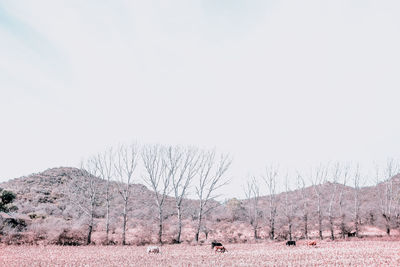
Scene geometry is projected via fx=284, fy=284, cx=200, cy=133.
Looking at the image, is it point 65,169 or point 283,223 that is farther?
point 65,169

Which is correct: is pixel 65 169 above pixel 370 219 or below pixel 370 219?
above

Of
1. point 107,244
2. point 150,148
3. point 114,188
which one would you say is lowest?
point 107,244

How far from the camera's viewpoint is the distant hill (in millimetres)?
30614

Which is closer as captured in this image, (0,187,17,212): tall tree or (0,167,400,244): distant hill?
(0,167,400,244): distant hill

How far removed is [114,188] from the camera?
67562mm

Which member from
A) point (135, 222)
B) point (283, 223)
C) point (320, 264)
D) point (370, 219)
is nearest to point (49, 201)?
point (135, 222)

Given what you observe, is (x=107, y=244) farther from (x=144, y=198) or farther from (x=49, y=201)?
(x=144, y=198)

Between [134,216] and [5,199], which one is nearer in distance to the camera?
[5,199]

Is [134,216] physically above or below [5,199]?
below

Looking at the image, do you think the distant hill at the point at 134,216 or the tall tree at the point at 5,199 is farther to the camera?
the tall tree at the point at 5,199

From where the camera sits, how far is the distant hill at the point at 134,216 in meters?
30.6

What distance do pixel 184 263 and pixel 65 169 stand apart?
77.3 metres

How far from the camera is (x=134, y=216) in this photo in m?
54.8

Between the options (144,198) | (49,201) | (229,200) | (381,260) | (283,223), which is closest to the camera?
(381,260)
